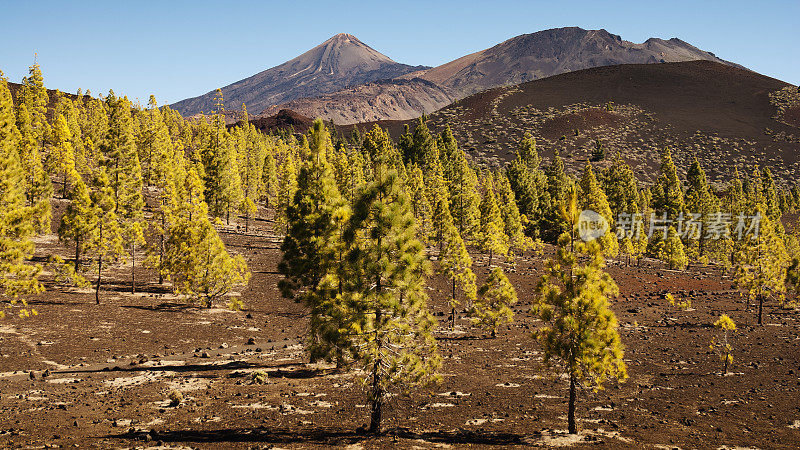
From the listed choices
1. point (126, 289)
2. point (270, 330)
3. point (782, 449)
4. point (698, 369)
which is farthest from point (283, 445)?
point (126, 289)

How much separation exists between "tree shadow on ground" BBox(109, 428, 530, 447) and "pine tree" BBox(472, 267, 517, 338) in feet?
58.1

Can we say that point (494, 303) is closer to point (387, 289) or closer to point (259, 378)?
point (259, 378)

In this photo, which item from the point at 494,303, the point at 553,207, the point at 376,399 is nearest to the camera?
the point at 376,399

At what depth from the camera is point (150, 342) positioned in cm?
3089

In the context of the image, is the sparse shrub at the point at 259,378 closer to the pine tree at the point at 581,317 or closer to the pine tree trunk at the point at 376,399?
the pine tree trunk at the point at 376,399

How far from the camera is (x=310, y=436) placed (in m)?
17.5

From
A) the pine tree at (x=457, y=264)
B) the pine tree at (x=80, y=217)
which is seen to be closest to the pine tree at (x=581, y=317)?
the pine tree at (x=457, y=264)

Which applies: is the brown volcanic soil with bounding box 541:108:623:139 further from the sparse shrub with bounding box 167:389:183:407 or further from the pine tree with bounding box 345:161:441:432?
the sparse shrub with bounding box 167:389:183:407

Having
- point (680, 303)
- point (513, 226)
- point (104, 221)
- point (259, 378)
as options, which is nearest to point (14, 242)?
point (259, 378)

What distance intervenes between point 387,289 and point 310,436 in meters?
5.59

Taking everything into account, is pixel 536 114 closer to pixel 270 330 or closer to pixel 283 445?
pixel 270 330

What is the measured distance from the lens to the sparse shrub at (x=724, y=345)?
28.4 metres

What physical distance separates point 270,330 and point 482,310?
49.6ft

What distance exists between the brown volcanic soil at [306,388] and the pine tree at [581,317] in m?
2.69
